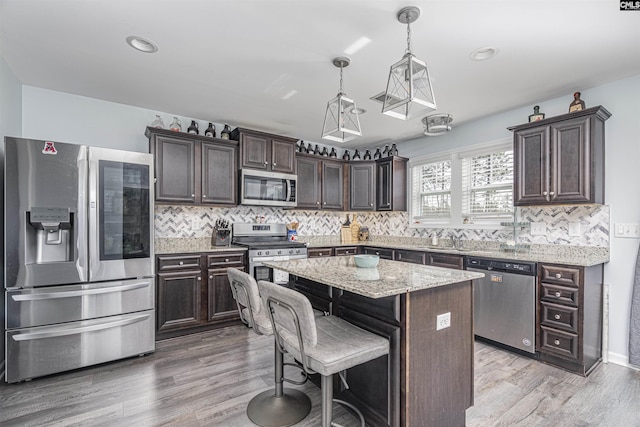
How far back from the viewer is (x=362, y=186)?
5098mm

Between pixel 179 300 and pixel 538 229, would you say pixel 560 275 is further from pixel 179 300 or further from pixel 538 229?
pixel 179 300

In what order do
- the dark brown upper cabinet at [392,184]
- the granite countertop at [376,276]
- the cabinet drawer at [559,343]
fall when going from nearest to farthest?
the granite countertop at [376,276] → the cabinet drawer at [559,343] → the dark brown upper cabinet at [392,184]

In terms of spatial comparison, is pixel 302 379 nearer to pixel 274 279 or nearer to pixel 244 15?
pixel 274 279

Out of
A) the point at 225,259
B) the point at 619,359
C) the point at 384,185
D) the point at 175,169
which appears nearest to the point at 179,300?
the point at 225,259

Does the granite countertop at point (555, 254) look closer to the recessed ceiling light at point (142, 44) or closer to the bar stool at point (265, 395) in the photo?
the bar stool at point (265, 395)

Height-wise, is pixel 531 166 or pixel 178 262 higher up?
pixel 531 166

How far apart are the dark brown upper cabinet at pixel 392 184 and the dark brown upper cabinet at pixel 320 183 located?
596mm

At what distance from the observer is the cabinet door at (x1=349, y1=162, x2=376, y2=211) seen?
505 centimetres

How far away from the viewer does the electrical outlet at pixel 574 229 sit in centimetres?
309

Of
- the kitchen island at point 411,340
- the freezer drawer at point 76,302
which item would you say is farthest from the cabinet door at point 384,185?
the freezer drawer at point 76,302

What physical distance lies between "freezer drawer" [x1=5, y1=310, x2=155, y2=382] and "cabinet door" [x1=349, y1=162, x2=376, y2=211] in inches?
131

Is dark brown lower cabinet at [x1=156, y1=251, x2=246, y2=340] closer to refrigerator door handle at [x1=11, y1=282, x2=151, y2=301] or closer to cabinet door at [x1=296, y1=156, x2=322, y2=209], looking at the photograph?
refrigerator door handle at [x1=11, y1=282, x2=151, y2=301]

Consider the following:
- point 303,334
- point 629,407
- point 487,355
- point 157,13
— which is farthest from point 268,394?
point 157,13

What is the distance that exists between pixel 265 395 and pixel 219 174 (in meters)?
2.61
